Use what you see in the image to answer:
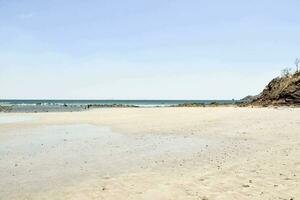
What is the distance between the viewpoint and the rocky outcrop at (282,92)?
2519 inches

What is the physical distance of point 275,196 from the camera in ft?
34.7

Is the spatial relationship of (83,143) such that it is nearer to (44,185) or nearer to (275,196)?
(44,185)

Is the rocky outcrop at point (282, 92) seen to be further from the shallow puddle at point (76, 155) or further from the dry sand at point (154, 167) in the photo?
the shallow puddle at point (76, 155)

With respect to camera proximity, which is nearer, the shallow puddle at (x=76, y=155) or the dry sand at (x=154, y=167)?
the dry sand at (x=154, y=167)

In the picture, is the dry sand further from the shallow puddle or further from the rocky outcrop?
the rocky outcrop

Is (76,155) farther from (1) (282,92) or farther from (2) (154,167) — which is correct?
(1) (282,92)

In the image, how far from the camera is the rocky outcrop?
6398 cm

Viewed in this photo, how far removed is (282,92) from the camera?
67.7 m

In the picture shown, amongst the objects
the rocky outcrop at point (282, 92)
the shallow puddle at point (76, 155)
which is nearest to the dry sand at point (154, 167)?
the shallow puddle at point (76, 155)

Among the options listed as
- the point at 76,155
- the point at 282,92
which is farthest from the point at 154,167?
the point at 282,92

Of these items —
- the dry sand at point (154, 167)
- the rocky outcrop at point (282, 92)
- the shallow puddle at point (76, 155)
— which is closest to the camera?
the dry sand at point (154, 167)

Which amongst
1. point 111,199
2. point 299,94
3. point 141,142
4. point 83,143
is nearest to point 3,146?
point 83,143

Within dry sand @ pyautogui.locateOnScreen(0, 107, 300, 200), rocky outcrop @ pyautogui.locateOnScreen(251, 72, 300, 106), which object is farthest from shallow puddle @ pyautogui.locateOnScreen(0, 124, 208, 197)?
rocky outcrop @ pyautogui.locateOnScreen(251, 72, 300, 106)

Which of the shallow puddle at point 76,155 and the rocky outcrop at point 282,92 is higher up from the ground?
the rocky outcrop at point 282,92
